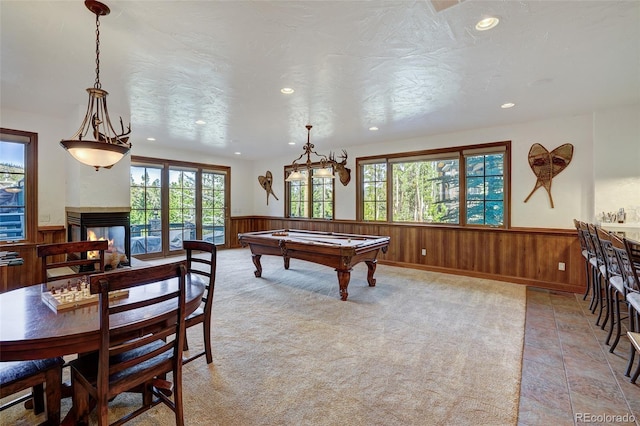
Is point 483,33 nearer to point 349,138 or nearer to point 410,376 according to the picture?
point 410,376

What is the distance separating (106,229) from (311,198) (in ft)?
14.7

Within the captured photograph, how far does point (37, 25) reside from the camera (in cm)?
214

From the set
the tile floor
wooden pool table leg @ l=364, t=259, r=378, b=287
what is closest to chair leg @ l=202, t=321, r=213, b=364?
the tile floor

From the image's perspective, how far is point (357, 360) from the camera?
7.91 ft

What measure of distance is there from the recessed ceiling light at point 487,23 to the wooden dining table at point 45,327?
2.74m

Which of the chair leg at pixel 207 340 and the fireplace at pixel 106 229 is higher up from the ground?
the fireplace at pixel 106 229

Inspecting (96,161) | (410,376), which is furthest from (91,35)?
(410,376)

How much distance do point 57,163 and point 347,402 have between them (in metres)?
5.28

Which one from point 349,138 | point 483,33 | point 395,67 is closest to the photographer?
point 483,33

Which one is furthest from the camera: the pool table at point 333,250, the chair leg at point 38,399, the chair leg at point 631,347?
the pool table at point 333,250

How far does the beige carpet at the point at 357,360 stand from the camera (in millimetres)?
1821

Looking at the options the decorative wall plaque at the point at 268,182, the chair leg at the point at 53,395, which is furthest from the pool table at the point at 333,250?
the decorative wall plaque at the point at 268,182

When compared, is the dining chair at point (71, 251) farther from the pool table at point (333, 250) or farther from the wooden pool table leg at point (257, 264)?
the wooden pool table leg at point (257, 264)

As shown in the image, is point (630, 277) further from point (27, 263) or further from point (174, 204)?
point (174, 204)
